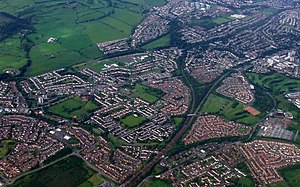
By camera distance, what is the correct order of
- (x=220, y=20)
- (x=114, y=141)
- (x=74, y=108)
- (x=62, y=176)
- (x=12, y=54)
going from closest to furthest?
(x=62, y=176), (x=114, y=141), (x=74, y=108), (x=12, y=54), (x=220, y=20)

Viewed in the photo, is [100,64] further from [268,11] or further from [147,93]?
[268,11]

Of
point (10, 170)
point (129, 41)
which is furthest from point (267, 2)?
point (10, 170)

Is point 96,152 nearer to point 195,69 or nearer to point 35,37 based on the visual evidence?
point 195,69

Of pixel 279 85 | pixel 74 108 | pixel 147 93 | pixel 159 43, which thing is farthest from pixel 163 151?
pixel 159 43

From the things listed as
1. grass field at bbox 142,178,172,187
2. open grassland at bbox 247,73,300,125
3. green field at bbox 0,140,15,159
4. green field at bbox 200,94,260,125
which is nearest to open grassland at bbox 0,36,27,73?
green field at bbox 0,140,15,159

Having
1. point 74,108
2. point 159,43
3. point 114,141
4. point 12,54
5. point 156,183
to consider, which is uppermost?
point 156,183

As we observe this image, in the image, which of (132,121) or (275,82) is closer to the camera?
(132,121)

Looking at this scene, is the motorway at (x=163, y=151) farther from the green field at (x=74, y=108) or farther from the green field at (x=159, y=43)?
the green field at (x=159, y=43)

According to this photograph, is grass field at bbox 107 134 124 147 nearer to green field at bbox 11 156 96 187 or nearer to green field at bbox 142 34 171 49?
green field at bbox 11 156 96 187

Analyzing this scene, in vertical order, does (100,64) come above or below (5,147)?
below
